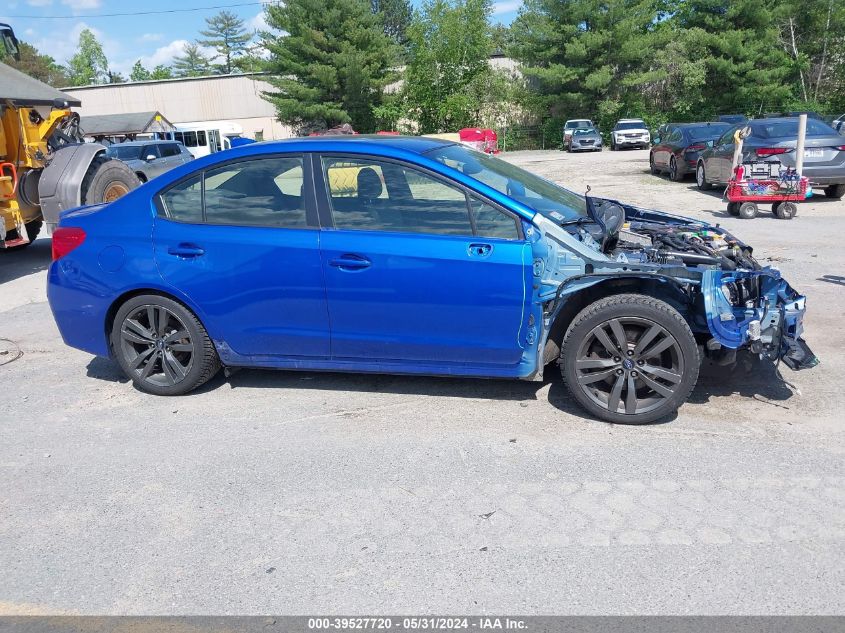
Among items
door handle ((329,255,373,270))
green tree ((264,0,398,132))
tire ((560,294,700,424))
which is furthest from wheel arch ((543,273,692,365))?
green tree ((264,0,398,132))

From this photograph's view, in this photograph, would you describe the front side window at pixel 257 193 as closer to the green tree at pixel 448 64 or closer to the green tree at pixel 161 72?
the green tree at pixel 448 64

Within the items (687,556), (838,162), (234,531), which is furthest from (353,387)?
(838,162)

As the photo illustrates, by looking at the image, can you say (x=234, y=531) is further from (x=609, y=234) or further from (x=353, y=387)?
(x=609, y=234)

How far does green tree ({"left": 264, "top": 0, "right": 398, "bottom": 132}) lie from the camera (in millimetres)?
42750

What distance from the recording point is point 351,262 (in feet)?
14.7

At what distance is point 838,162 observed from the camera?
43.1ft

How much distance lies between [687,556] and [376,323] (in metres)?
2.24

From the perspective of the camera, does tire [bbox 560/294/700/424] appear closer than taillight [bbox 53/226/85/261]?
Yes

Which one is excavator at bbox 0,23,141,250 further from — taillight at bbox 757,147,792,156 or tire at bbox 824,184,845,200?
tire at bbox 824,184,845,200

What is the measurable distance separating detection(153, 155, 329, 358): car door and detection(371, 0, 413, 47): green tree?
79840mm

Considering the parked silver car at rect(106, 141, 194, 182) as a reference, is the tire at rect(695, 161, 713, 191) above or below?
below

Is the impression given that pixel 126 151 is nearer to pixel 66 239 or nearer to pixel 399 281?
pixel 66 239

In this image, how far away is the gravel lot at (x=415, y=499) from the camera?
9.91 ft

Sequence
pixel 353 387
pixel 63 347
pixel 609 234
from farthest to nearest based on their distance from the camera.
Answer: pixel 63 347, pixel 353 387, pixel 609 234
